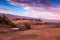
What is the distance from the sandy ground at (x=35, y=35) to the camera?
6.11ft

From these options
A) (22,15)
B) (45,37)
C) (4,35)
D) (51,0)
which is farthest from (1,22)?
(51,0)

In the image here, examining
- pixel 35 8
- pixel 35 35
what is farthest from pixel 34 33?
pixel 35 8

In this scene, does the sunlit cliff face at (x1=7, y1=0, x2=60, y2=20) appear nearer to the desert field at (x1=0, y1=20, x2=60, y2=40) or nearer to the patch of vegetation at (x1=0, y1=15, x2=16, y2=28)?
the desert field at (x1=0, y1=20, x2=60, y2=40)

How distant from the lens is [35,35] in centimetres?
190

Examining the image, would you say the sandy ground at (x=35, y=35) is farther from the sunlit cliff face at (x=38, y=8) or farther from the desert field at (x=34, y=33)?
the sunlit cliff face at (x=38, y=8)

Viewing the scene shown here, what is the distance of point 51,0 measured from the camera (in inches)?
77.6

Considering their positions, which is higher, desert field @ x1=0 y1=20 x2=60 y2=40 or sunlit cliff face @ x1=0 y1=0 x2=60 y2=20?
sunlit cliff face @ x1=0 y1=0 x2=60 y2=20

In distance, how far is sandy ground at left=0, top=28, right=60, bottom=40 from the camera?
6.11 feet

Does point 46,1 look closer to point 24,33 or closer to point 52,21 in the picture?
point 52,21

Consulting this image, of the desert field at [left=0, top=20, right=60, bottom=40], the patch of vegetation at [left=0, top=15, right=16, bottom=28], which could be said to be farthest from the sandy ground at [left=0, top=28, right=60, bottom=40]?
the patch of vegetation at [left=0, top=15, right=16, bottom=28]

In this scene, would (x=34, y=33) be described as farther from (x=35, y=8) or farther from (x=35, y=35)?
(x=35, y=8)

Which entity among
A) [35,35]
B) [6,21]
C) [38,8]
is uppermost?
[38,8]

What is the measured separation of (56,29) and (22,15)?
57 cm

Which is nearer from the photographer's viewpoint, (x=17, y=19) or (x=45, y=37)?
(x=45, y=37)
